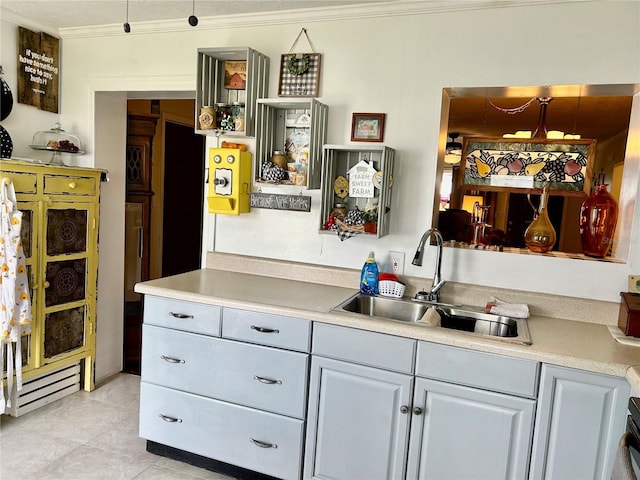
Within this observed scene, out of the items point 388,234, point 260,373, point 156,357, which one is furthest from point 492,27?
point 156,357

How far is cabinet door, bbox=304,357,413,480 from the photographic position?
1897 millimetres

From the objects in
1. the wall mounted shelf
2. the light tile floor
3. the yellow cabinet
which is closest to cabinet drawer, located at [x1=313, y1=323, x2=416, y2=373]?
the light tile floor

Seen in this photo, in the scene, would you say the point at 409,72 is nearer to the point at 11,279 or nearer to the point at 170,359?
the point at 170,359

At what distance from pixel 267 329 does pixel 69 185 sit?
161 centimetres

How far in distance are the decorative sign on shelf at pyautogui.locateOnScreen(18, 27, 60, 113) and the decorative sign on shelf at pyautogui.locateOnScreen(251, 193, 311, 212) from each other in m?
1.59

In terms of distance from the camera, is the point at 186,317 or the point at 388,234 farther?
the point at 388,234

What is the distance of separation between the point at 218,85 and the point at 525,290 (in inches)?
78.5

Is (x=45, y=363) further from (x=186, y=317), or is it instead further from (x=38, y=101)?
(x=38, y=101)

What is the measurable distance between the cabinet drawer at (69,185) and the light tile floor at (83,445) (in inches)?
52.1

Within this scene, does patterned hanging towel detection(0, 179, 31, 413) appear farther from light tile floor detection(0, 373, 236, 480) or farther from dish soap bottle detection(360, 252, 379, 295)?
dish soap bottle detection(360, 252, 379, 295)

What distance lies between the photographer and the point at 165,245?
4617 mm

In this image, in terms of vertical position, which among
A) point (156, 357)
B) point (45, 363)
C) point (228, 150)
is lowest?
point (45, 363)

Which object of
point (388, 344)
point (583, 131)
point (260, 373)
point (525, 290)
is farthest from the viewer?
point (583, 131)

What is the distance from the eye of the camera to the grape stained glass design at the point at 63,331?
2.76 m
